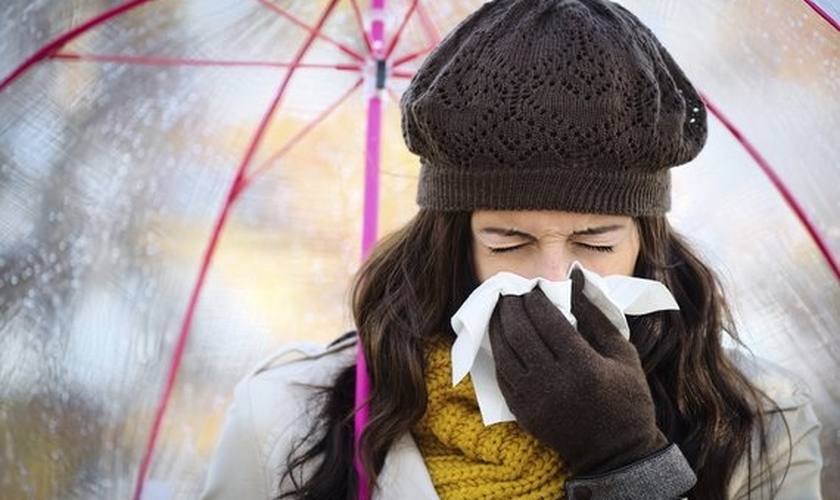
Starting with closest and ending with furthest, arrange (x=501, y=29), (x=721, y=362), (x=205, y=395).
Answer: (x=501, y=29), (x=721, y=362), (x=205, y=395)

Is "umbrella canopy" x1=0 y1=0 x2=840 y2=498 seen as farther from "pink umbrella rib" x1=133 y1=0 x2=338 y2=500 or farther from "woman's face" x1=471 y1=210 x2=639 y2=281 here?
"woman's face" x1=471 y1=210 x2=639 y2=281

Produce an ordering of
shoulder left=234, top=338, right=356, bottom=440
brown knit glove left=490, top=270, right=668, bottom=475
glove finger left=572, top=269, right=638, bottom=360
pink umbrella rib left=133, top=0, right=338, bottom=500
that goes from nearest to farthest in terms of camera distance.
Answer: brown knit glove left=490, top=270, right=668, bottom=475 < glove finger left=572, top=269, right=638, bottom=360 < shoulder left=234, top=338, right=356, bottom=440 < pink umbrella rib left=133, top=0, right=338, bottom=500

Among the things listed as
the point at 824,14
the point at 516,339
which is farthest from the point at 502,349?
the point at 824,14

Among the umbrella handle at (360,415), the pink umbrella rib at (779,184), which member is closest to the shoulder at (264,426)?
the umbrella handle at (360,415)

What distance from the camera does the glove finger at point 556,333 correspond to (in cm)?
273

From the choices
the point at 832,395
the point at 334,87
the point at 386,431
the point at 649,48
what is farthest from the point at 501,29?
the point at 832,395

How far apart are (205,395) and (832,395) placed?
1303 mm

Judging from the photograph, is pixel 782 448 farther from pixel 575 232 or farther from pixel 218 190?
pixel 218 190

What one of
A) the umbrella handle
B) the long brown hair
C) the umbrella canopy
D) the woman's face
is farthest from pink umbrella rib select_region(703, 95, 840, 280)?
the umbrella handle

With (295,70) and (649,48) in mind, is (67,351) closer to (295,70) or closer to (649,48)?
(295,70)

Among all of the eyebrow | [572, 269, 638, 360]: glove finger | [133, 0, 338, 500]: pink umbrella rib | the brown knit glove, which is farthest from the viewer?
[133, 0, 338, 500]: pink umbrella rib

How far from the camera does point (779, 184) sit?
326 cm

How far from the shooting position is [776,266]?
10.8ft

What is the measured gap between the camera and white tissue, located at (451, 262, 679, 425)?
281 cm
